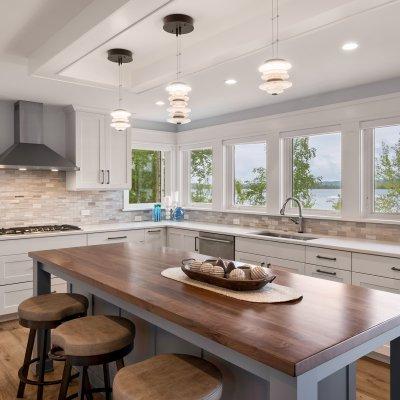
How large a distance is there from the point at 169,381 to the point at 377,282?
2.28 meters

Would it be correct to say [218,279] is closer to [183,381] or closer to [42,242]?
[183,381]

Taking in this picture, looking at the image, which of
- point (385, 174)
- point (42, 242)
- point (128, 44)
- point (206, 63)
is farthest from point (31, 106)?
point (385, 174)

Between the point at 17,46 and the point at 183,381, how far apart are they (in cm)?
276

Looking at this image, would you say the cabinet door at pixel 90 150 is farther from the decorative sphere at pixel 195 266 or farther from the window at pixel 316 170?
the decorative sphere at pixel 195 266

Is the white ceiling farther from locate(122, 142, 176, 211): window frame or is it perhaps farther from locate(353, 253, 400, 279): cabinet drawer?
locate(122, 142, 176, 211): window frame

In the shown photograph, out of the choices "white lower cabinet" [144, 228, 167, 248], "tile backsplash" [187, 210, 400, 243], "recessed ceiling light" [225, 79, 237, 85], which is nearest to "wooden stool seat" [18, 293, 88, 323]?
"recessed ceiling light" [225, 79, 237, 85]

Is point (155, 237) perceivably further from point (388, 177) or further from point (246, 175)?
point (388, 177)

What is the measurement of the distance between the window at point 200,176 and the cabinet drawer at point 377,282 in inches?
114

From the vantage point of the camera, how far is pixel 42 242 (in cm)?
430

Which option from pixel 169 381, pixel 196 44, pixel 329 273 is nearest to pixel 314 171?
pixel 329 273

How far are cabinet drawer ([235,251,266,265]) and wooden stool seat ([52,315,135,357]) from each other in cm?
221

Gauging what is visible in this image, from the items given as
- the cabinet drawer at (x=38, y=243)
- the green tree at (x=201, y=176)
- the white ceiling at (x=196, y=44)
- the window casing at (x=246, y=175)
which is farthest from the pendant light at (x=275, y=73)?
the green tree at (x=201, y=176)

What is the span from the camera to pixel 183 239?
16.9 ft

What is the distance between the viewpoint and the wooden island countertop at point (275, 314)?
1.21 meters
